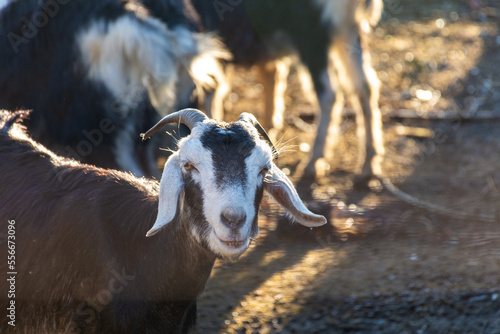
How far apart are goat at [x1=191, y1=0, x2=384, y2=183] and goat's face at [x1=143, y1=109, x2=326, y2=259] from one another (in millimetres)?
3586

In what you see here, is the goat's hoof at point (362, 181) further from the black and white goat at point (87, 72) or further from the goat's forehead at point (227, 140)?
the goat's forehead at point (227, 140)

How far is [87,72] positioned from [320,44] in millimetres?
2370

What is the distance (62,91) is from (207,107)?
84.5 inches

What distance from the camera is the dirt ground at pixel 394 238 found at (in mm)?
4238

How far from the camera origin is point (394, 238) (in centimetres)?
539

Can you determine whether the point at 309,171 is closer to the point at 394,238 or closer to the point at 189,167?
the point at 394,238

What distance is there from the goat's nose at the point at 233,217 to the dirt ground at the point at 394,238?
4.41 feet

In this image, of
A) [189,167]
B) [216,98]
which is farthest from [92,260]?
[216,98]

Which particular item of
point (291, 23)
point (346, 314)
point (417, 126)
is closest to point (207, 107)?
point (291, 23)

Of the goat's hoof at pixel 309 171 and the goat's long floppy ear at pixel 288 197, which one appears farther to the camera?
the goat's hoof at pixel 309 171

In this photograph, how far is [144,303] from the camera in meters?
3.30

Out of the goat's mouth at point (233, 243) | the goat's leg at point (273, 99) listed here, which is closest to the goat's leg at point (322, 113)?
the goat's leg at point (273, 99)

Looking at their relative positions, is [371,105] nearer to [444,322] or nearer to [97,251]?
[444,322]

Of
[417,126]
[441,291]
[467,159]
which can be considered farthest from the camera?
[417,126]
